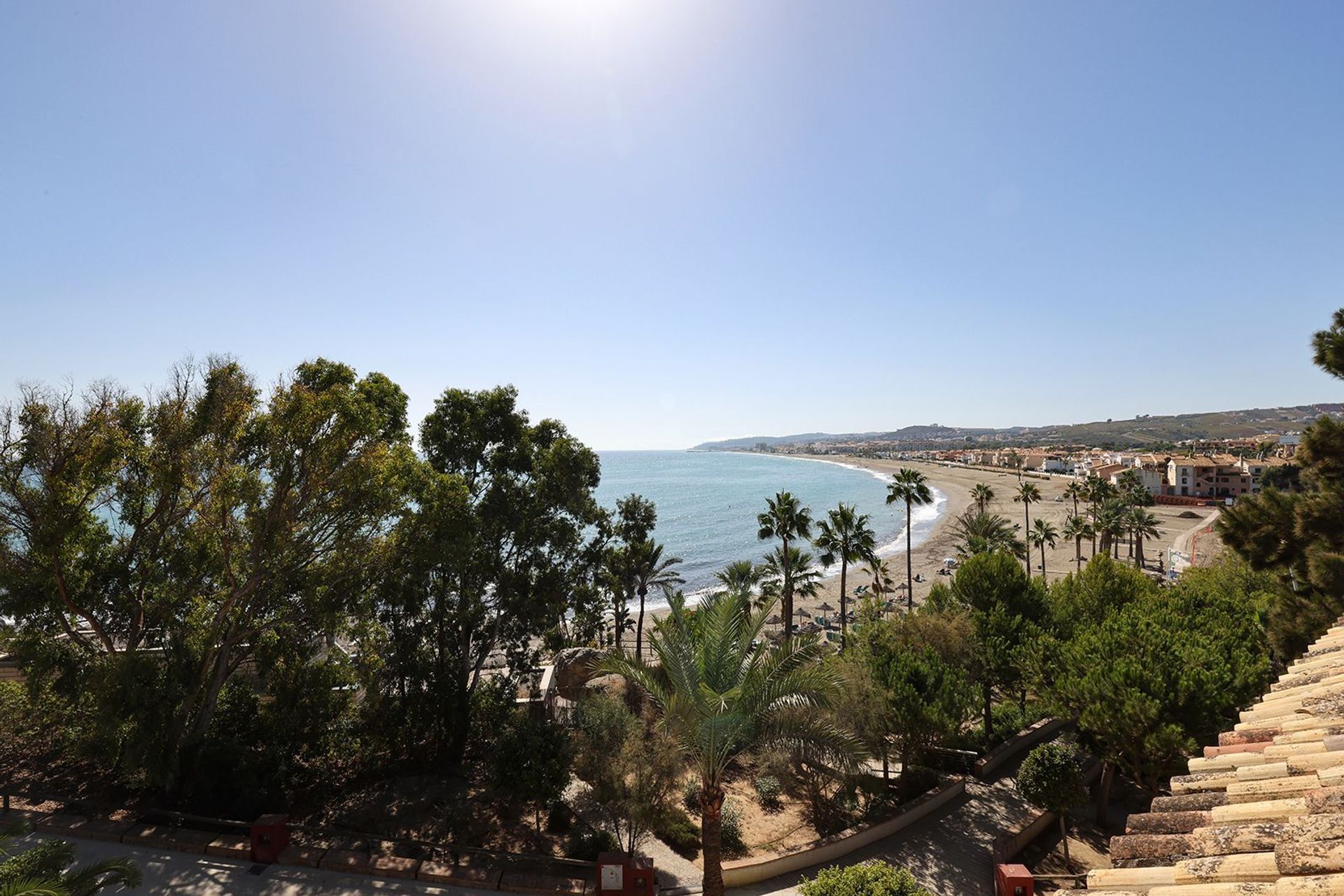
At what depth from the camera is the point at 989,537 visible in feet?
136

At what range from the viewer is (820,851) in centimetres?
1241

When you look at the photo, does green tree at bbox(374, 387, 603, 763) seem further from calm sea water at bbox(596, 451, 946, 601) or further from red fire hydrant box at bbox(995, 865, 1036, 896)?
calm sea water at bbox(596, 451, 946, 601)

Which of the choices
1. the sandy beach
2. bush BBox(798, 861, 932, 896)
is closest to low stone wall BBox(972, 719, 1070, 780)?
bush BBox(798, 861, 932, 896)

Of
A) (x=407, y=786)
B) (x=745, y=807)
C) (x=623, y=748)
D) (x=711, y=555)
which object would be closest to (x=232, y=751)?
(x=407, y=786)

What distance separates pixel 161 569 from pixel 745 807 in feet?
49.9

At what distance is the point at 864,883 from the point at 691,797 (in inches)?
296

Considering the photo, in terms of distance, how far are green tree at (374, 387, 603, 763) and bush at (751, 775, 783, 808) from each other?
6.94m

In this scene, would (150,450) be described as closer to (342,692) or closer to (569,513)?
(342,692)

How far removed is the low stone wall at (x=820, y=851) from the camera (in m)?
11.7

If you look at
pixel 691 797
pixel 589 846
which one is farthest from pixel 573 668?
pixel 589 846

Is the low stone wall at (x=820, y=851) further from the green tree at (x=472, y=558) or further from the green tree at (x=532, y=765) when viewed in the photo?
the green tree at (x=472, y=558)

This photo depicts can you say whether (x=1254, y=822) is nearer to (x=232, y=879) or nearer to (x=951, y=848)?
(x=951, y=848)

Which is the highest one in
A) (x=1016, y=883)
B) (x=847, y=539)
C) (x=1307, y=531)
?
(x=1307, y=531)

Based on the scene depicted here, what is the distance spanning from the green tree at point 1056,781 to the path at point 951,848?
1.74 meters
